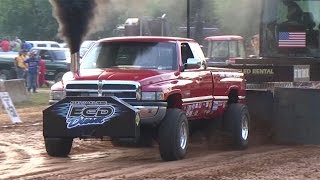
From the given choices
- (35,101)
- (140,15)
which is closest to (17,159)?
(140,15)

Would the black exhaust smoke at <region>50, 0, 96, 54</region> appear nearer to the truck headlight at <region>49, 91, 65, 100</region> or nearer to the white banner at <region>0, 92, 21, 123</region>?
the truck headlight at <region>49, 91, 65, 100</region>

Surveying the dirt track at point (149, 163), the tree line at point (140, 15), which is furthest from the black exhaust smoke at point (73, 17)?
the dirt track at point (149, 163)

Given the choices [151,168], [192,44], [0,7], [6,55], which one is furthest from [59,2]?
[0,7]

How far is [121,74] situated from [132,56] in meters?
0.92

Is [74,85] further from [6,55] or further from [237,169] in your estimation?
[6,55]

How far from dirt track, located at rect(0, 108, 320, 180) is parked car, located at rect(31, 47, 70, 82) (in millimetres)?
19585

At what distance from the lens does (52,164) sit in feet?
34.7

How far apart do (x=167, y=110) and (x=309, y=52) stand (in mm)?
5669

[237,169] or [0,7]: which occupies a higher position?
[0,7]

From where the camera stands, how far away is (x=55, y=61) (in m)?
33.6

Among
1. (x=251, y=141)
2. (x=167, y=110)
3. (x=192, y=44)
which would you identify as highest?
(x=192, y=44)

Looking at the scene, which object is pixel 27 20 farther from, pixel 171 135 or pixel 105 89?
pixel 171 135

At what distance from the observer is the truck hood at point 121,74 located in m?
10.7

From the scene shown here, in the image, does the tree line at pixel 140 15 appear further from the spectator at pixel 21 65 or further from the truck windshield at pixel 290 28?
the spectator at pixel 21 65
